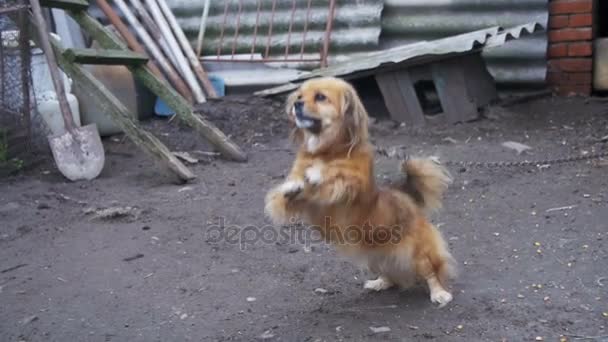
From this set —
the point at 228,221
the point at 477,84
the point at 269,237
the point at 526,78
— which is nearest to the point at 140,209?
the point at 228,221

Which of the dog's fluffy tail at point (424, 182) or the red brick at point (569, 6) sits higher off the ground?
the red brick at point (569, 6)

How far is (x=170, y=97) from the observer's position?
6391 millimetres

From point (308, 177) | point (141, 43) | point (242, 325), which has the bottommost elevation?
point (242, 325)

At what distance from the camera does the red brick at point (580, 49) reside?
7227 millimetres

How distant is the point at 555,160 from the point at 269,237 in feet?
7.70

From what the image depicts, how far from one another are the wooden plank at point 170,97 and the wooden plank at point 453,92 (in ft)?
6.35

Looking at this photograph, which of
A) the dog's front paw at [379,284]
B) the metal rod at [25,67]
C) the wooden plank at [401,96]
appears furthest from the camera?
the wooden plank at [401,96]

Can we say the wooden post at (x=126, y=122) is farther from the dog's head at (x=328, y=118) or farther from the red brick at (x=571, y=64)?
the red brick at (x=571, y=64)

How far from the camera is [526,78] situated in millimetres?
7508

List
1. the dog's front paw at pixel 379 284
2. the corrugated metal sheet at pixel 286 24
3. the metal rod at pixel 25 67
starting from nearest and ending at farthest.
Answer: the dog's front paw at pixel 379 284
the metal rod at pixel 25 67
the corrugated metal sheet at pixel 286 24

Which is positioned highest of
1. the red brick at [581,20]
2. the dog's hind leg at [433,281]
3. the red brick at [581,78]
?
the red brick at [581,20]

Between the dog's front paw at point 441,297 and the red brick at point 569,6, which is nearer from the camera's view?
the dog's front paw at point 441,297

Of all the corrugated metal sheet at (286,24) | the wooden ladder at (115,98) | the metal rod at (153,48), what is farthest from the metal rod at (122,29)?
the wooden ladder at (115,98)

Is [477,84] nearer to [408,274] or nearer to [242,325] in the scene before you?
[408,274]
